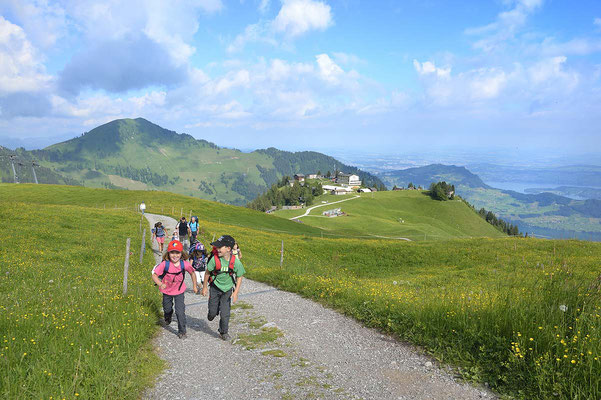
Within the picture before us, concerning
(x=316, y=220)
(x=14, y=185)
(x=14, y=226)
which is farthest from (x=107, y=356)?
(x=14, y=185)

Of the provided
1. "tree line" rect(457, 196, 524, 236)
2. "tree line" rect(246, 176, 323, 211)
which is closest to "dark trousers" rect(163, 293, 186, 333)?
"tree line" rect(246, 176, 323, 211)

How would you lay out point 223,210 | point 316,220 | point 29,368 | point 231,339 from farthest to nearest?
point 316,220 → point 223,210 → point 231,339 → point 29,368

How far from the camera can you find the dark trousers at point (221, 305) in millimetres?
9727

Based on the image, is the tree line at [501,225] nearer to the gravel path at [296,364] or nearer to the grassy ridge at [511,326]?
the grassy ridge at [511,326]

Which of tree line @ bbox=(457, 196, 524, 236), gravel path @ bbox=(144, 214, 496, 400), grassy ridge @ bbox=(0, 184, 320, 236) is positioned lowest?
tree line @ bbox=(457, 196, 524, 236)

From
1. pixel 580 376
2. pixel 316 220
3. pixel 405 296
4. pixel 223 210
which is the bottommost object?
pixel 316 220

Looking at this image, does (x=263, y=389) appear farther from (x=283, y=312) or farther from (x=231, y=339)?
(x=283, y=312)

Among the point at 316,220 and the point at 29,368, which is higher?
the point at 29,368

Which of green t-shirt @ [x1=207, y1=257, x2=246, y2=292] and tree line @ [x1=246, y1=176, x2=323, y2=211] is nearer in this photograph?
green t-shirt @ [x1=207, y1=257, x2=246, y2=292]

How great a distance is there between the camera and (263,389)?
689cm

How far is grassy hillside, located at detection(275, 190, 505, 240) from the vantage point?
330 feet

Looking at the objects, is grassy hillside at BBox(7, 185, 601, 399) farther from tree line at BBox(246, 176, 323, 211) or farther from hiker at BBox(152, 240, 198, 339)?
tree line at BBox(246, 176, 323, 211)

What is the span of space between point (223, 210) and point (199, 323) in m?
58.6

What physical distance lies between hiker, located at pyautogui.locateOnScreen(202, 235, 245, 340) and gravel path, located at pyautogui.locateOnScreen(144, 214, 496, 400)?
2.28 ft
